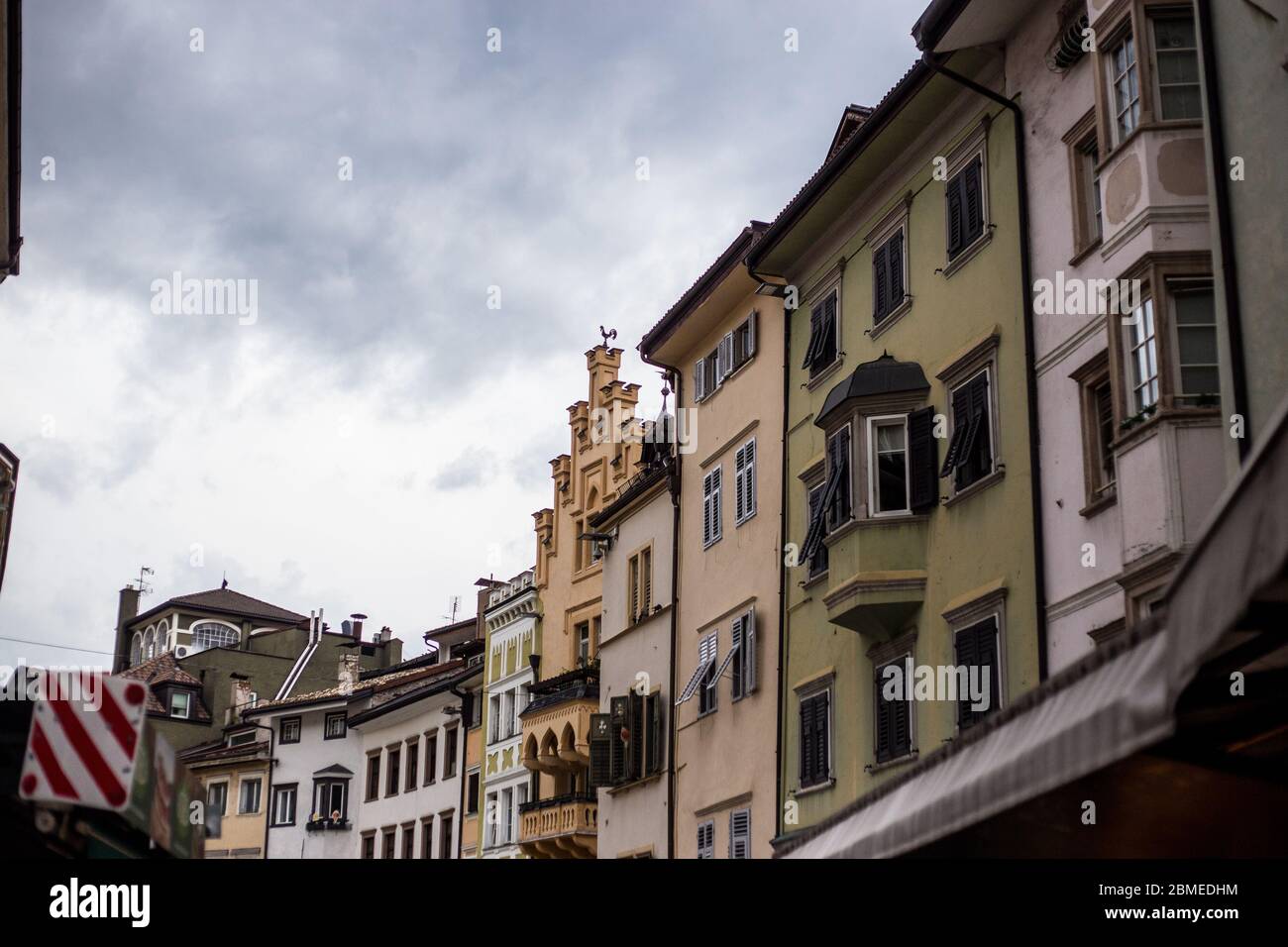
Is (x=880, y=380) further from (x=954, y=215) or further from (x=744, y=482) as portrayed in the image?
(x=744, y=482)

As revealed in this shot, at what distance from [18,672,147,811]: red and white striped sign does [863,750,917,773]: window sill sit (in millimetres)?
16823

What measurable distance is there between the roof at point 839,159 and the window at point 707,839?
32.4ft

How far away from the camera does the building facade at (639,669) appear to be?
110ft

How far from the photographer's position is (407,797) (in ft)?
197

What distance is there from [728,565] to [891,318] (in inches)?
305

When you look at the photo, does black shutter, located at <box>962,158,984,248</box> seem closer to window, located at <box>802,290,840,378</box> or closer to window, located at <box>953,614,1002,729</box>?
window, located at <box>802,290,840,378</box>

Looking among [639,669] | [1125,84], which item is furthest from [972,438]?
[639,669]

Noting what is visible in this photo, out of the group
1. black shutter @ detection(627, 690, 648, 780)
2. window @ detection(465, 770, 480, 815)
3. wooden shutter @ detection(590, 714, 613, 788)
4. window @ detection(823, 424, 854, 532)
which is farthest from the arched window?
window @ detection(823, 424, 854, 532)

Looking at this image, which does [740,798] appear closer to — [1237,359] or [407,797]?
[1237,359]

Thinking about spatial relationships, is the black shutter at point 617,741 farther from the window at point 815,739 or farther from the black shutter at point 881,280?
the black shutter at point 881,280

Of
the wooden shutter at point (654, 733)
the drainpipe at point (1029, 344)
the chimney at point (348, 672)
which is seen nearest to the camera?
the drainpipe at point (1029, 344)

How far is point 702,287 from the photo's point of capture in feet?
108

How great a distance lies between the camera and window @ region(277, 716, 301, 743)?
227 feet

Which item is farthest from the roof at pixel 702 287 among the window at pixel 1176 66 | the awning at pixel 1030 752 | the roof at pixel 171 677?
the roof at pixel 171 677
